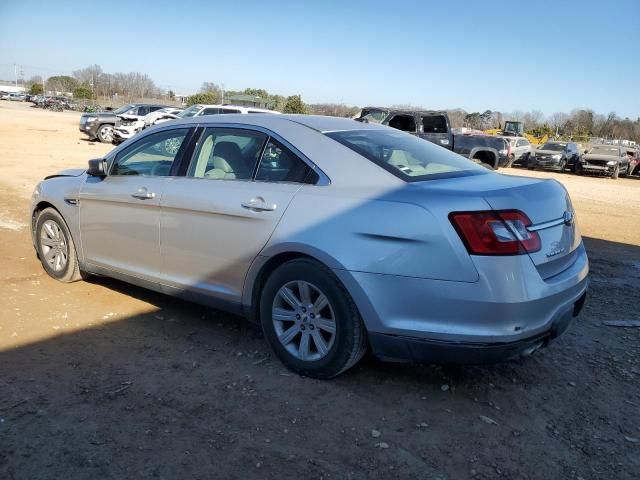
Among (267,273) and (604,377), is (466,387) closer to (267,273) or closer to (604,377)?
(604,377)

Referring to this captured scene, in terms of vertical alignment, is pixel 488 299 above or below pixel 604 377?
above

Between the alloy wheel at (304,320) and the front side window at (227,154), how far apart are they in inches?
35.5

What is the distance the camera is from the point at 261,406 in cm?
320

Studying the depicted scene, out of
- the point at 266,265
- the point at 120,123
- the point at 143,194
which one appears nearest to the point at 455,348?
the point at 266,265

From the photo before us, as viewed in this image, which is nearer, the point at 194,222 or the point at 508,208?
the point at 508,208

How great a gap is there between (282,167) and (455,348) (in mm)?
1594

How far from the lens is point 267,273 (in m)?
3.65

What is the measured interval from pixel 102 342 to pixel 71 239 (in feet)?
4.63

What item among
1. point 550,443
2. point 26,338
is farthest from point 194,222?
point 550,443

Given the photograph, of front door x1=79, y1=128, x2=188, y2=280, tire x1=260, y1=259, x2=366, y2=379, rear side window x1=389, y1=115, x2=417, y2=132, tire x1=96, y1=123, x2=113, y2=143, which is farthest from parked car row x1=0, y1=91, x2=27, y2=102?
tire x1=260, y1=259, x2=366, y2=379

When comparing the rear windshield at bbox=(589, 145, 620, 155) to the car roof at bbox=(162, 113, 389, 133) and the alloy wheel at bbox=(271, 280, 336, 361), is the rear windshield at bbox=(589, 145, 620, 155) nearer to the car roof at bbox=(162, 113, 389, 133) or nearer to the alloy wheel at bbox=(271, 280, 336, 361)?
the car roof at bbox=(162, 113, 389, 133)

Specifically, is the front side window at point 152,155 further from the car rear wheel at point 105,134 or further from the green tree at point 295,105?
the green tree at point 295,105

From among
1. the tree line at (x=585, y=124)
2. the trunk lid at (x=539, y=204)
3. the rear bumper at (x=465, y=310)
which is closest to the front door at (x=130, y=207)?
the rear bumper at (x=465, y=310)

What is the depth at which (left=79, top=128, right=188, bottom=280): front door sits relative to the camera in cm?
427
